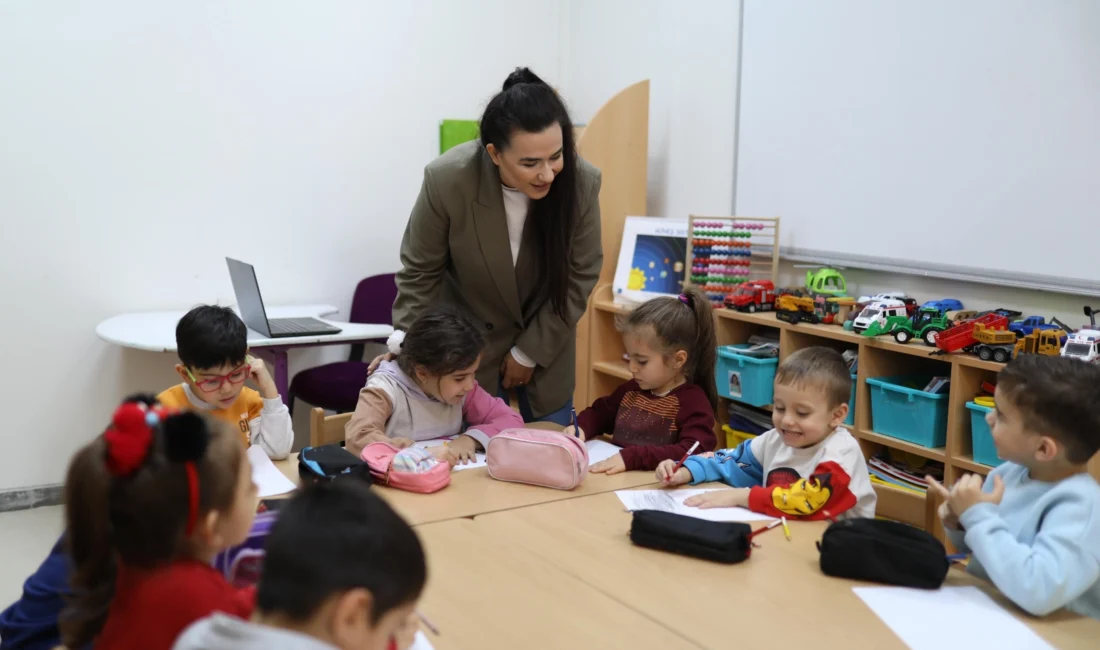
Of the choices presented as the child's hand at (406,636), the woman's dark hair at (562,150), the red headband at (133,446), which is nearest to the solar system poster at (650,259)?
the woman's dark hair at (562,150)

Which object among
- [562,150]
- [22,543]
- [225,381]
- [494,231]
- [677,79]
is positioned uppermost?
[677,79]

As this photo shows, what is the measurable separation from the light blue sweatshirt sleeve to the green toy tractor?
125cm

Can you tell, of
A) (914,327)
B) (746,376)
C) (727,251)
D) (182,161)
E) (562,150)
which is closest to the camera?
(562,150)

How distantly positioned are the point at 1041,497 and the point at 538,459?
0.95 meters

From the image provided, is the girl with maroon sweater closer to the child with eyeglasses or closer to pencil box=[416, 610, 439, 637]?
the child with eyeglasses

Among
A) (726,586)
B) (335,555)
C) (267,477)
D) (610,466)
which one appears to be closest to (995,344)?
(610,466)

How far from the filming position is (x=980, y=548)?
4.75 ft

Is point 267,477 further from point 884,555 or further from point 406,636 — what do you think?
point 884,555

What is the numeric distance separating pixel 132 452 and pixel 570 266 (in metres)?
1.59

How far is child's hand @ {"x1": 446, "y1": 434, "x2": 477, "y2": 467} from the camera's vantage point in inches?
84.0

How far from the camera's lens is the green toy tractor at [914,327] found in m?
2.68

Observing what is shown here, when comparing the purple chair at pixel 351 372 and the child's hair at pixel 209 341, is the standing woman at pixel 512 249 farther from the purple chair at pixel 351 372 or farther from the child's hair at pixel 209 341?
the purple chair at pixel 351 372

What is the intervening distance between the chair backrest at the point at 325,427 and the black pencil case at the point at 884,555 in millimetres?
1274

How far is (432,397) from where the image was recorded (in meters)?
2.32
